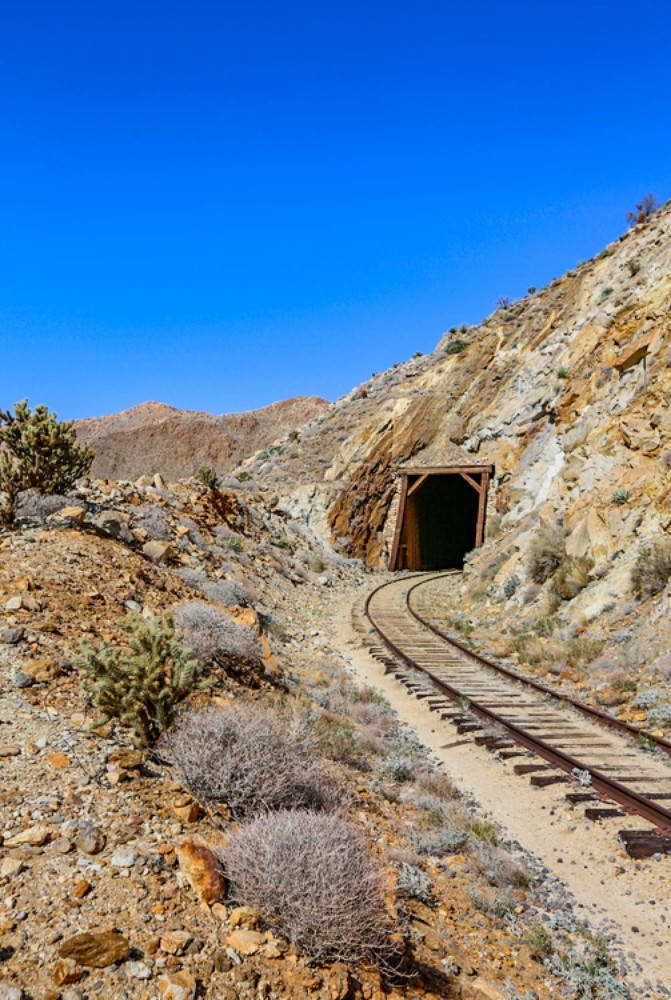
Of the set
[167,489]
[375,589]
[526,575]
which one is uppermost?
[167,489]

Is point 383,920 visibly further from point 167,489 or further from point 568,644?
point 167,489

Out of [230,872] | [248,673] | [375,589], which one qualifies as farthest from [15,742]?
[375,589]

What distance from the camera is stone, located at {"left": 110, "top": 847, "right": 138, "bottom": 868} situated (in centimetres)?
434

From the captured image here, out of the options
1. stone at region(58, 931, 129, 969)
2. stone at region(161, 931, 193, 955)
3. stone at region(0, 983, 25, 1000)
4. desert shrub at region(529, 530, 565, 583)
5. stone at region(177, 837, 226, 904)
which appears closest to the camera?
stone at region(0, 983, 25, 1000)

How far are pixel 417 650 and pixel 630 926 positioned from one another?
10616 millimetres

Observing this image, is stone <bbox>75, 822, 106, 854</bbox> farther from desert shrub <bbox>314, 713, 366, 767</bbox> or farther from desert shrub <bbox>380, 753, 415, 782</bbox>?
desert shrub <bbox>380, 753, 415, 782</bbox>

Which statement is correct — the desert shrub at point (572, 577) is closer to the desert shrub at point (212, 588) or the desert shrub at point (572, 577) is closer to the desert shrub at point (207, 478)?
the desert shrub at point (212, 588)

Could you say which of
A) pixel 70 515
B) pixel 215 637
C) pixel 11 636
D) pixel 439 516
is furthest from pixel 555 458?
pixel 11 636

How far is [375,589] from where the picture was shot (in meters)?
27.0

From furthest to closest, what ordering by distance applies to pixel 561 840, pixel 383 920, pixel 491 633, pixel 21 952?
pixel 491 633
pixel 561 840
pixel 383 920
pixel 21 952

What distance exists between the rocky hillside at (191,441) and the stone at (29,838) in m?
74.6

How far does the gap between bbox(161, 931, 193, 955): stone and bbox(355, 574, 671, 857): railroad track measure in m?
4.76

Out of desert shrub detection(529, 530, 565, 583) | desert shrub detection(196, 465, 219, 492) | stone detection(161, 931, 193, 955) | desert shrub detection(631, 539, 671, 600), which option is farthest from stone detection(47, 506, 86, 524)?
desert shrub detection(631, 539, 671, 600)

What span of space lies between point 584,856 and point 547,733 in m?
3.41
